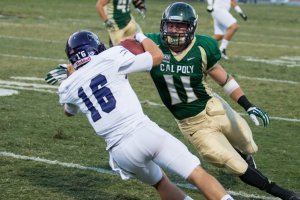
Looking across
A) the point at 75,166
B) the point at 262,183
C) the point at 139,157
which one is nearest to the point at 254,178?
the point at 262,183

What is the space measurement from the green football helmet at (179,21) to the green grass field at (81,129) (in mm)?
1146

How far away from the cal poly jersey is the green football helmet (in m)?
0.08

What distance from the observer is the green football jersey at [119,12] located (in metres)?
11.0

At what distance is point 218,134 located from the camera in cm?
496

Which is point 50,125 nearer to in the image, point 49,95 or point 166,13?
point 49,95

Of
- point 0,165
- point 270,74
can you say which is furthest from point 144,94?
point 0,165

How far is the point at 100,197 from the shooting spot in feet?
16.9

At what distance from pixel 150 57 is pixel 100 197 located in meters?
1.30

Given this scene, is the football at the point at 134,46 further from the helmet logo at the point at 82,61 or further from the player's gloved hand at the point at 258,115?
the player's gloved hand at the point at 258,115

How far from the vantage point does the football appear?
4550 mm

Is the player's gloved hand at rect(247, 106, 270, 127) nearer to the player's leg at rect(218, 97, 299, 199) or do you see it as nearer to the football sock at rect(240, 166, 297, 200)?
the player's leg at rect(218, 97, 299, 199)

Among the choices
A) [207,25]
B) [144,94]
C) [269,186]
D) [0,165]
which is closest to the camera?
[269,186]

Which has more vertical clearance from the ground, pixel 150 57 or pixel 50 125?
pixel 150 57

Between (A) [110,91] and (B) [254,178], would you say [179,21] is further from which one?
(B) [254,178]
